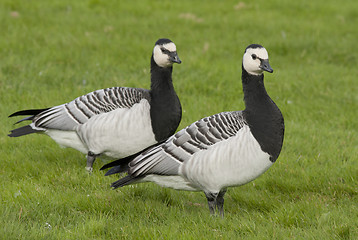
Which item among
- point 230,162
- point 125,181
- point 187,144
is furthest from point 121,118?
point 230,162

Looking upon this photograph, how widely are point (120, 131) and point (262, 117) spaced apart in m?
2.16

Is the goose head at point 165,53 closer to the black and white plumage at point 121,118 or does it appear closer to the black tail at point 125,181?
the black and white plumage at point 121,118

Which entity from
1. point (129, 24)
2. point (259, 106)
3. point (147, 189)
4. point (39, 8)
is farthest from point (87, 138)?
point (39, 8)

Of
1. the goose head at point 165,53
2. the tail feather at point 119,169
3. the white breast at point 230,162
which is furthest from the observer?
the goose head at point 165,53

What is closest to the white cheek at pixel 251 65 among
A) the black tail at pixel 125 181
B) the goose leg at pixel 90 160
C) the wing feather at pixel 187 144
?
the wing feather at pixel 187 144

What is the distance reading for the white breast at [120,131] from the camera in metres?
6.85

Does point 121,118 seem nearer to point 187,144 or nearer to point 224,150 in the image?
point 187,144

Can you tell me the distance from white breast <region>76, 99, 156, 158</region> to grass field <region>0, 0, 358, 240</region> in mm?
498

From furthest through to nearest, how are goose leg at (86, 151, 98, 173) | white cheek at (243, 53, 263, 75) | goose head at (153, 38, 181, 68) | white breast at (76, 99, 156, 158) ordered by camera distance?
goose leg at (86, 151, 98, 173), goose head at (153, 38, 181, 68), white breast at (76, 99, 156, 158), white cheek at (243, 53, 263, 75)

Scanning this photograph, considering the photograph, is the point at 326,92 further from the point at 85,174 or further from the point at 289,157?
the point at 85,174

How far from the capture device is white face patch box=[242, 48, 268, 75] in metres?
5.80

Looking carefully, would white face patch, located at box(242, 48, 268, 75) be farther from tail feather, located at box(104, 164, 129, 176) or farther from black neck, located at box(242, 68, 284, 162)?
tail feather, located at box(104, 164, 129, 176)

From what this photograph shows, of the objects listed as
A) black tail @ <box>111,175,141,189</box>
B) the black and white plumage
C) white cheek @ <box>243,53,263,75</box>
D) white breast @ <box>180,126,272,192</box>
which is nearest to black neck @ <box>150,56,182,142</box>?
the black and white plumage

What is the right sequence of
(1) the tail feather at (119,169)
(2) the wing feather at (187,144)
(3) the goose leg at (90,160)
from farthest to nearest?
(3) the goose leg at (90,160)
(1) the tail feather at (119,169)
(2) the wing feather at (187,144)
